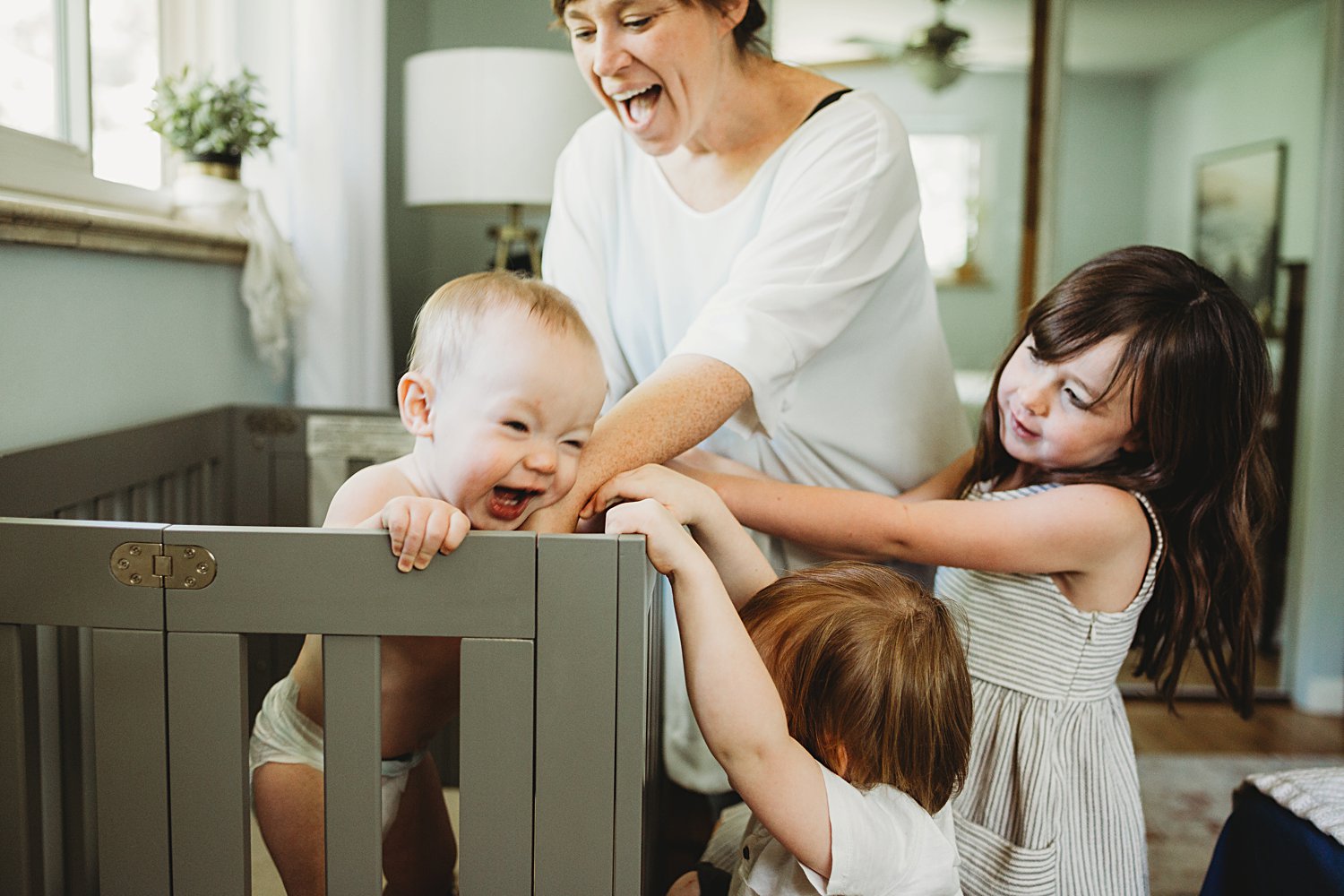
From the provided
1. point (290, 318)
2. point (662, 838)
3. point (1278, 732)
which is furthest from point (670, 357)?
point (1278, 732)

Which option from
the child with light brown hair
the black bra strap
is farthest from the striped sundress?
the black bra strap

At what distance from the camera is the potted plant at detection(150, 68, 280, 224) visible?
1.81 m

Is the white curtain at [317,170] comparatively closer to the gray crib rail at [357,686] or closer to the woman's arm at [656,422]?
the woman's arm at [656,422]

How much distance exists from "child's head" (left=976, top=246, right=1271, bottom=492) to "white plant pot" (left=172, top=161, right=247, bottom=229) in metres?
1.34

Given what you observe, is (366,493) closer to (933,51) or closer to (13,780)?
(13,780)

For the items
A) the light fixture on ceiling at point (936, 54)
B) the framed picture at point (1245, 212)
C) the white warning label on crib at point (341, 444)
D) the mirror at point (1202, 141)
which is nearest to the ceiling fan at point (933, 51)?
the light fixture on ceiling at point (936, 54)

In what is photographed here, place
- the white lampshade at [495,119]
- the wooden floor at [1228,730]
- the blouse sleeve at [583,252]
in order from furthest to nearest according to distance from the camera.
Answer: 1. the wooden floor at [1228,730]
2. the white lampshade at [495,119]
3. the blouse sleeve at [583,252]

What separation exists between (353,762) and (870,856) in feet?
1.31

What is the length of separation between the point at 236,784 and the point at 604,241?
84cm

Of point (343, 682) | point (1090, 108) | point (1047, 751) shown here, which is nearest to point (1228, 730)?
point (1090, 108)

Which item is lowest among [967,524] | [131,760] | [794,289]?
[131,760]

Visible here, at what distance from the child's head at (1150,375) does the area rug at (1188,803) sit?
1.01m

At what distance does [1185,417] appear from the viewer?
115 cm

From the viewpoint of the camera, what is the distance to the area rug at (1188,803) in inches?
79.7
